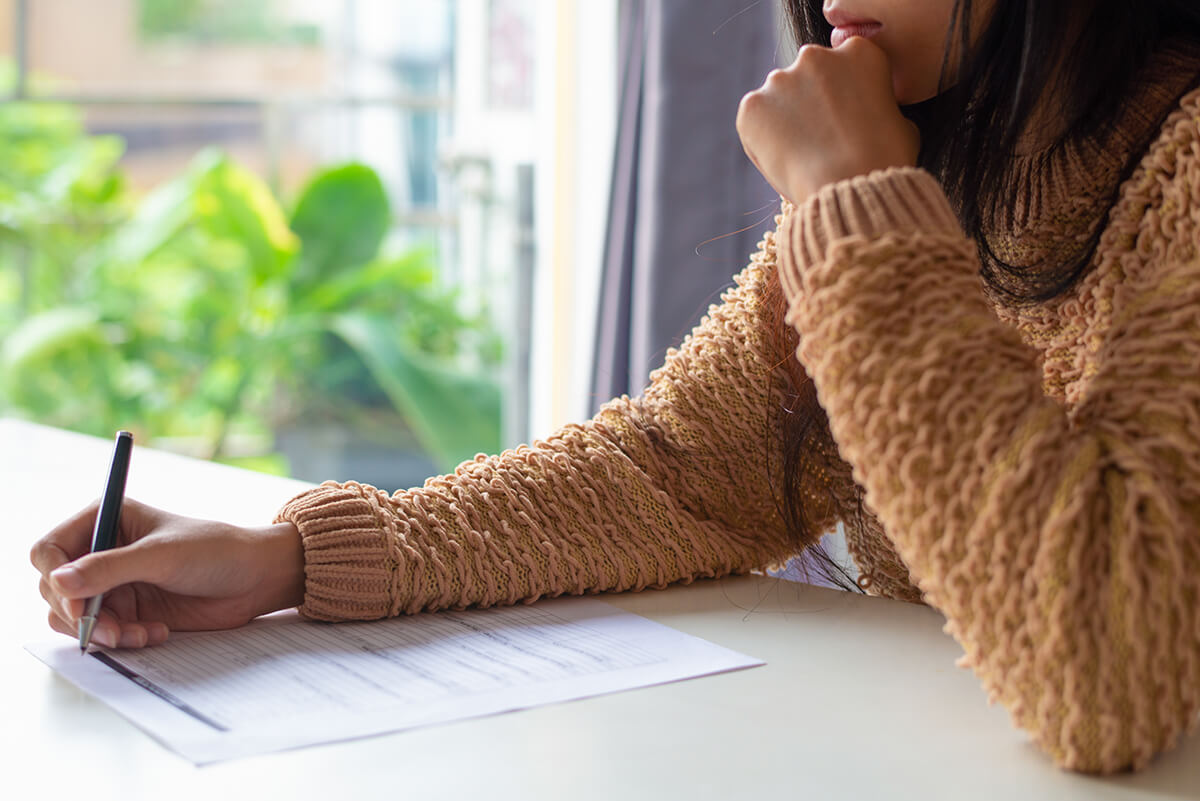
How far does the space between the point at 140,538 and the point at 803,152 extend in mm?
424

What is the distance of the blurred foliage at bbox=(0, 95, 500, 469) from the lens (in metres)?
2.98

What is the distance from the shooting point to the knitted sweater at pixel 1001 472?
1.59 ft

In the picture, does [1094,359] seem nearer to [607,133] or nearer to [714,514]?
[714,514]

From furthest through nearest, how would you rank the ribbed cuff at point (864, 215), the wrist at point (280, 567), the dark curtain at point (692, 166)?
the dark curtain at point (692, 166)
the wrist at point (280, 567)
the ribbed cuff at point (864, 215)

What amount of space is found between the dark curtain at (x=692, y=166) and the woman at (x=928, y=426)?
78 centimetres

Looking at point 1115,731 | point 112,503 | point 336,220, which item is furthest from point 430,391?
point 1115,731

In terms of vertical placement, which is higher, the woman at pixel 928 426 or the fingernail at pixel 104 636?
the woman at pixel 928 426

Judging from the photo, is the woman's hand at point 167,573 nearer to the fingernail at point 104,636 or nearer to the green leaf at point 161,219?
the fingernail at point 104,636

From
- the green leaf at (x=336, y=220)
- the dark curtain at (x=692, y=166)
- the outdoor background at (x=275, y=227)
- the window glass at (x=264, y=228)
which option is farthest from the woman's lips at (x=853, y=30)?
the green leaf at (x=336, y=220)

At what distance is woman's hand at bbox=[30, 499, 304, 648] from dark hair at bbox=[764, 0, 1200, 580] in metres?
0.46

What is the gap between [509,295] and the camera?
2959 mm

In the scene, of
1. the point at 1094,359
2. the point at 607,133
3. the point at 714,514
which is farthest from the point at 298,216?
the point at 1094,359

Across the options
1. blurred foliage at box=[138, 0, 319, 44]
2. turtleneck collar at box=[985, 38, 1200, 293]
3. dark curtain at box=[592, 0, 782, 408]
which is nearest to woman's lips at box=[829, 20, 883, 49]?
turtleneck collar at box=[985, 38, 1200, 293]

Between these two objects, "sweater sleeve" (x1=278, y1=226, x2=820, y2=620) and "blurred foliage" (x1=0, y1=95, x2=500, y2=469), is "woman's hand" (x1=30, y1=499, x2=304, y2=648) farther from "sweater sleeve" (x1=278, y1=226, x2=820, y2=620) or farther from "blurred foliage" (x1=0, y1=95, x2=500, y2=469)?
"blurred foliage" (x1=0, y1=95, x2=500, y2=469)
